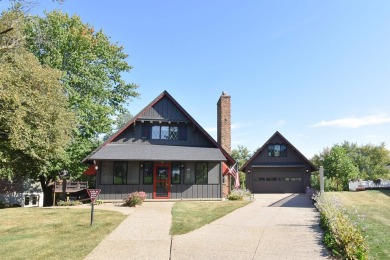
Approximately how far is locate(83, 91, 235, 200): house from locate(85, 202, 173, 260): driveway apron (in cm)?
798

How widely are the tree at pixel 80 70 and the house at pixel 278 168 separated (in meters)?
16.9

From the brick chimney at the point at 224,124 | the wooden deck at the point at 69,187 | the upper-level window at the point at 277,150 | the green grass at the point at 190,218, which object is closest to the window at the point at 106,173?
the wooden deck at the point at 69,187

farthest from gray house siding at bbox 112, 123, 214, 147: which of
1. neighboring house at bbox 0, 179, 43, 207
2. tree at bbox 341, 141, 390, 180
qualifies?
tree at bbox 341, 141, 390, 180

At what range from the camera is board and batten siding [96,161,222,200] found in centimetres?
2088

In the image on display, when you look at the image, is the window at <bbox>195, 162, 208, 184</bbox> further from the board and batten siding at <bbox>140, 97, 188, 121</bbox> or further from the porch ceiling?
the board and batten siding at <bbox>140, 97, 188, 121</bbox>

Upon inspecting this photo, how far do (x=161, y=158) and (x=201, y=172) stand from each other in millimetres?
3465

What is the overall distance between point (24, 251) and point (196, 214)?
25.9 feet

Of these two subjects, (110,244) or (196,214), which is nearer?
(110,244)

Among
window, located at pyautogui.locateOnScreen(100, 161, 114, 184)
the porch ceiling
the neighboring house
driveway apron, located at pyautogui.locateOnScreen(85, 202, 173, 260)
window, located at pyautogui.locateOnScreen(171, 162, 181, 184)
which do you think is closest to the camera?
driveway apron, located at pyautogui.locateOnScreen(85, 202, 173, 260)

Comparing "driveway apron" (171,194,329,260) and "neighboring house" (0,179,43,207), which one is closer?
"driveway apron" (171,194,329,260)

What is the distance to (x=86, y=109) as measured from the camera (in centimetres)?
2592

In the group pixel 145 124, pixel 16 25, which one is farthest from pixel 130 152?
pixel 16 25

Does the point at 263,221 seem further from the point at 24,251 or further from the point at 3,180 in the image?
the point at 3,180

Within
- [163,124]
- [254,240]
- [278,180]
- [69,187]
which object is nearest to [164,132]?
[163,124]
